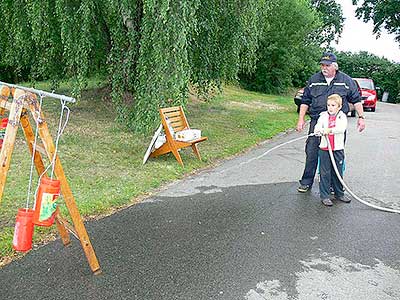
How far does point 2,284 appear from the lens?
3305mm

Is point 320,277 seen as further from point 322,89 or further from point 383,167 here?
point 383,167

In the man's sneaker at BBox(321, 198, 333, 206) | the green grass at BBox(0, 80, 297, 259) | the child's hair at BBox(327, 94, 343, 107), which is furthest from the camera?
the man's sneaker at BBox(321, 198, 333, 206)

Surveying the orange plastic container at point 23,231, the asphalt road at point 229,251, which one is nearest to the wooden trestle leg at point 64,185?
the asphalt road at point 229,251

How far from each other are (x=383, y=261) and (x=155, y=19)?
5541mm

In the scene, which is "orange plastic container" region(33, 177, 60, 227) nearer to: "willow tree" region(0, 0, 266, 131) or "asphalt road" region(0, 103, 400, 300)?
"asphalt road" region(0, 103, 400, 300)

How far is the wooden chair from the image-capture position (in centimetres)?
722

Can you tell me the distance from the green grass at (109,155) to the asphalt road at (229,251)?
391 mm

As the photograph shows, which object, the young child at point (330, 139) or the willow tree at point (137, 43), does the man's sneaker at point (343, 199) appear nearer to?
the young child at point (330, 139)

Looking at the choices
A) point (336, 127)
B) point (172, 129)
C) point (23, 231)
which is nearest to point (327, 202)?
point (336, 127)

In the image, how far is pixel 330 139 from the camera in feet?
18.4

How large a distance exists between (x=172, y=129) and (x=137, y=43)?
2.44 m

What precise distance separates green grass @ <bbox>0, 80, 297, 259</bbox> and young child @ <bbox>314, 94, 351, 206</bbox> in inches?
86.4

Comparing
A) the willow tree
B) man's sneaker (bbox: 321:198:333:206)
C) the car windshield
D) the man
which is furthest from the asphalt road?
the car windshield

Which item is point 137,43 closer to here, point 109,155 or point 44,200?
point 109,155
